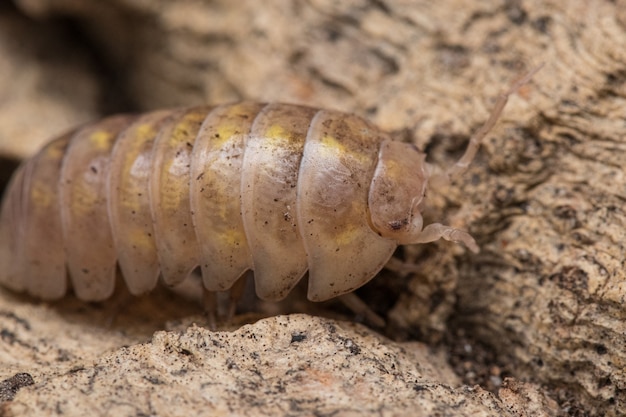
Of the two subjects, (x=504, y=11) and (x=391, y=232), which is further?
(x=504, y=11)

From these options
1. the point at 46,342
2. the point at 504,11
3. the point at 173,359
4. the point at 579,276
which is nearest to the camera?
the point at 173,359

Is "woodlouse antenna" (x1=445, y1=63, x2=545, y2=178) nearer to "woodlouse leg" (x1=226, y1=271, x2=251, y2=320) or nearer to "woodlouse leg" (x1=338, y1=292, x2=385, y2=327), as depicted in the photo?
"woodlouse leg" (x1=338, y1=292, x2=385, y2=327)

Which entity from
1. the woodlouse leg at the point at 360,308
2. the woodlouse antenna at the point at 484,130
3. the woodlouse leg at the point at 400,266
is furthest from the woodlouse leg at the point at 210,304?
the woodlouse antenna at the point at 484,130

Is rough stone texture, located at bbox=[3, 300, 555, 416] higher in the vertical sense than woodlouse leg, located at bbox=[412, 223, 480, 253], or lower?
lower

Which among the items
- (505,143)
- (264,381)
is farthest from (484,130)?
(264,381)

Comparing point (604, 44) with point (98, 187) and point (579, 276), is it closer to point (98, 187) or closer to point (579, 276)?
point (579, 276)

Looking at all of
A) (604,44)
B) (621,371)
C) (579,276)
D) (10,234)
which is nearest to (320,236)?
(579,276)

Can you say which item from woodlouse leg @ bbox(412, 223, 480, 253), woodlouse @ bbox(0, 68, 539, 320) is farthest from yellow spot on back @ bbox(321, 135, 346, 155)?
woodlouse leg @ bbox(412, 223, 480, 253)
